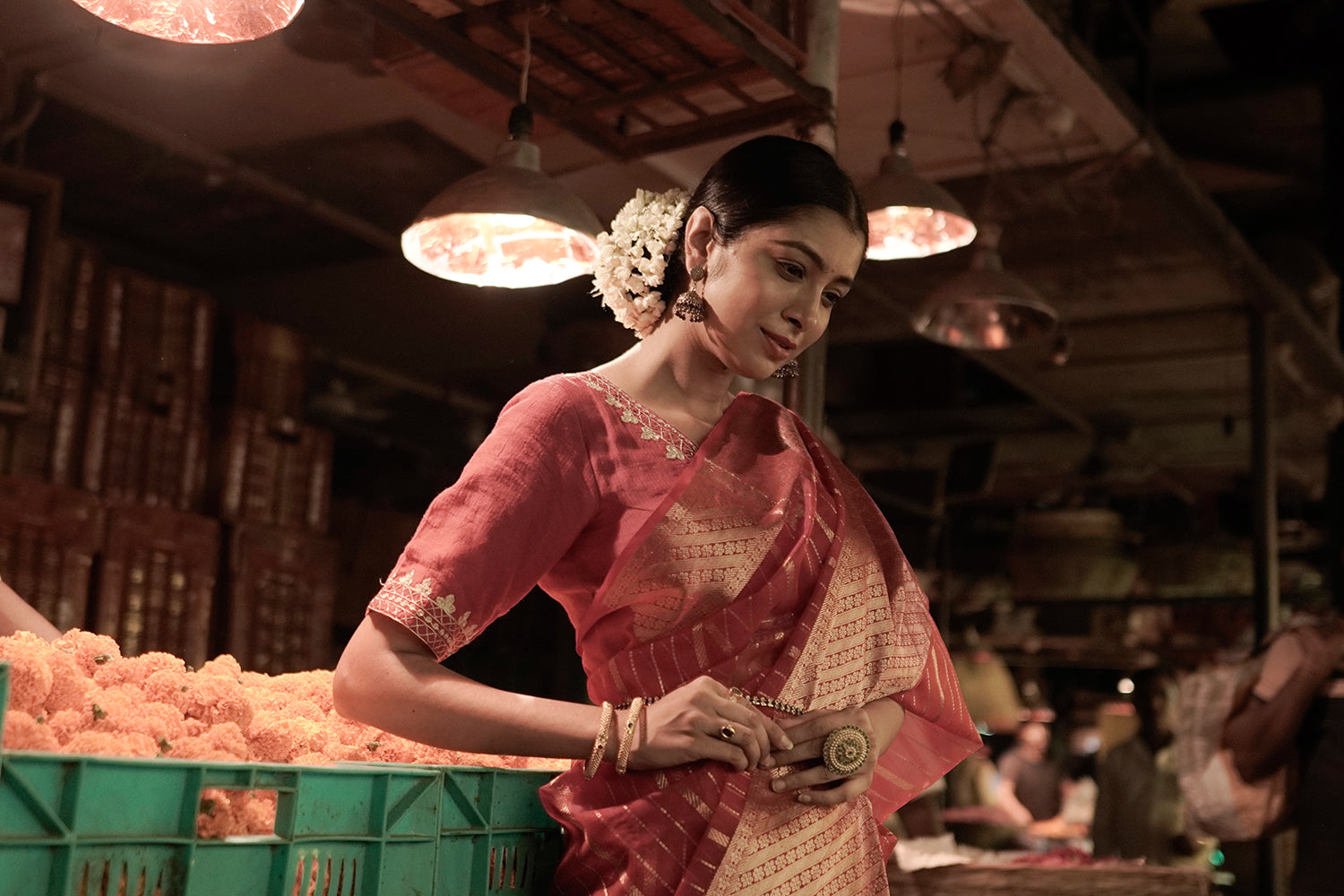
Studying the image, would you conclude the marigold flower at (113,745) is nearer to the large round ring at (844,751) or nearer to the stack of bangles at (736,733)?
the stack of bangles at (736,733)

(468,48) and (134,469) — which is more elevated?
(468,48)

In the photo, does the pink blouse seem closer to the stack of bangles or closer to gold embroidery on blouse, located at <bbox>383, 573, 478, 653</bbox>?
gold embroidery on blouse, located at <bbox>383, 573, 478, 653</bbox>

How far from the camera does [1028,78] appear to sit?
16.9 feet

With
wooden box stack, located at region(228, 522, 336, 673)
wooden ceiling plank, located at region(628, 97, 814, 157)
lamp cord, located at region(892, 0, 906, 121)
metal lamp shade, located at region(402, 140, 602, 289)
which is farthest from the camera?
wooden box stack, located at region(228, 522, 336, 673)

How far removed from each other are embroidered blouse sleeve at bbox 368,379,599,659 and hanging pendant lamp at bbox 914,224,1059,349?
10.1ft

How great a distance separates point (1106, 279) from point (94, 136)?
5.55m

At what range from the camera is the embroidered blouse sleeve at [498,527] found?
5.46ft

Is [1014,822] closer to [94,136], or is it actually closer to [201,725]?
[94,136]

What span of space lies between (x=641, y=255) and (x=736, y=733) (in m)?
→ 0.79

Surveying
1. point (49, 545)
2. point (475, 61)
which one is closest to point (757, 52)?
point (475, 61)

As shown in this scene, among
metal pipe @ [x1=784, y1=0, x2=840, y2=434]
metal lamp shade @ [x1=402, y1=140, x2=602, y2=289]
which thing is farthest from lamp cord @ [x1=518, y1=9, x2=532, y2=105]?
metal pipe @ [x1=784, y1=0, x2=840, y2=434]

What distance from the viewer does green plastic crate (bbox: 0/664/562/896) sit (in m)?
1.30

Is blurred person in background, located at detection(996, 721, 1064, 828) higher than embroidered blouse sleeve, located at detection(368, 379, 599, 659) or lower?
lower

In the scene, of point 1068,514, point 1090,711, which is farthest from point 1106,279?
point 1090,711
